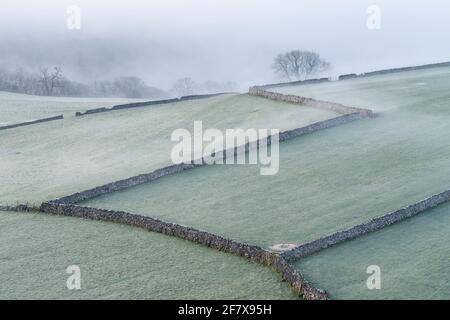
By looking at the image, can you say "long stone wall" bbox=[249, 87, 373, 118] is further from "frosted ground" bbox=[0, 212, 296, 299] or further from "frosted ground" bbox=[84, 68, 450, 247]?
"frosted ground" bbox=[0, 212, 296, 299]

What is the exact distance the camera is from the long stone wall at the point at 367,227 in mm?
30516

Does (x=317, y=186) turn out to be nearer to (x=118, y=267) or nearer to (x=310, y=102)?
(x=118, y=267)

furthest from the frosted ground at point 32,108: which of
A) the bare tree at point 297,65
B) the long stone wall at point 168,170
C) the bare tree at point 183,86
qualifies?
the bare tree at point 297,65

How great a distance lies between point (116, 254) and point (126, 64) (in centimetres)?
8571

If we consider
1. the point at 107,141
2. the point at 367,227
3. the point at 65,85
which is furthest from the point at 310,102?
the point at 65,85

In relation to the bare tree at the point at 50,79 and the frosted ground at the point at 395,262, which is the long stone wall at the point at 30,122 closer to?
the frosted ground at the point at 395,262

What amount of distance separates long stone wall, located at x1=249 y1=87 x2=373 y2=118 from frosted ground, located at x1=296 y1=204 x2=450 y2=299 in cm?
2077

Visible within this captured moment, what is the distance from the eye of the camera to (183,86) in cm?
11231

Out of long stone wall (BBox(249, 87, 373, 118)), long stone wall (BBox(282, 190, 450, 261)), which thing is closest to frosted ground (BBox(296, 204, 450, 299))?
long stone wall (BBox(282, 190, 450, 261))

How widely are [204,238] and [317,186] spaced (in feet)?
30.0

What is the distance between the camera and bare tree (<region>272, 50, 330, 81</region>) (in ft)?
363

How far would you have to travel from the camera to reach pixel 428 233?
32094mm

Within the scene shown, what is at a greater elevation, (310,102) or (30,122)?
(310,102)
